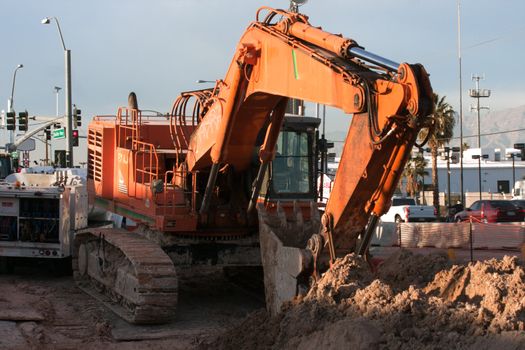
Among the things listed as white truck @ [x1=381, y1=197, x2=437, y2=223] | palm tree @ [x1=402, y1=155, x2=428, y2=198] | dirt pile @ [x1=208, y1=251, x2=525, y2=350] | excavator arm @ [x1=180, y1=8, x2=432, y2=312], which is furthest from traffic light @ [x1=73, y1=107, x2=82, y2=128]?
palm tree @ [x1=402, y1=155, x2=428, y2=198]

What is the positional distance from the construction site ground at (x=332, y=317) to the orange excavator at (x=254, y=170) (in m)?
0.54

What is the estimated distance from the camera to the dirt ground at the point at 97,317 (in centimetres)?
1098

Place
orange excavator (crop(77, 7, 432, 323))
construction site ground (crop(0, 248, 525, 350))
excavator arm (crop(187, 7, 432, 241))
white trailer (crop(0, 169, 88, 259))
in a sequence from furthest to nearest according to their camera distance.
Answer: white trailer (crop(0, 169, 88, 259)) → orange excavator (crop(77, 7, 432, 323)) → excavator arm (crop(187, 7, 432, 241)) → construction site ground (crop(0, 248, 525, 350))

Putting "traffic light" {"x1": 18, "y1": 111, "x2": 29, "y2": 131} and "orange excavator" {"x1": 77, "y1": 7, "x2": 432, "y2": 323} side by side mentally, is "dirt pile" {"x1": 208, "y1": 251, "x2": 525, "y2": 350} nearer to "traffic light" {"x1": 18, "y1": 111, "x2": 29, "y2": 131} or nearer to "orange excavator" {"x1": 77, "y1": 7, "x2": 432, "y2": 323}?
"orange excavator" {"x1": 77, "y1": 7, "x2": 432, "y2": 323}

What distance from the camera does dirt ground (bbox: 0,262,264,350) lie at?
11.0m

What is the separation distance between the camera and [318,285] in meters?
9.11

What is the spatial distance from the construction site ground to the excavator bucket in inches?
14.3

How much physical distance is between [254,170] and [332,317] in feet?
17.7

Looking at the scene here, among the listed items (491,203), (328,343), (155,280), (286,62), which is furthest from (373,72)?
(491,203)

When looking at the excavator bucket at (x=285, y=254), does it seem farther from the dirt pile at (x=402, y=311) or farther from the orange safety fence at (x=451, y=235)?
the orange safety fence at (x=451, y=235)

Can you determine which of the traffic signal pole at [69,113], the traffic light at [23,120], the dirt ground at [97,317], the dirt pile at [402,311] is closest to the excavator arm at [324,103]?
the dirt pile at [402,311]

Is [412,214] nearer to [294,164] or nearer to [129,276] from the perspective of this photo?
[294,164]

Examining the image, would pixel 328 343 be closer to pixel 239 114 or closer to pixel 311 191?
pixel 239 114

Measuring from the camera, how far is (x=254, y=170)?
44.8 feet
